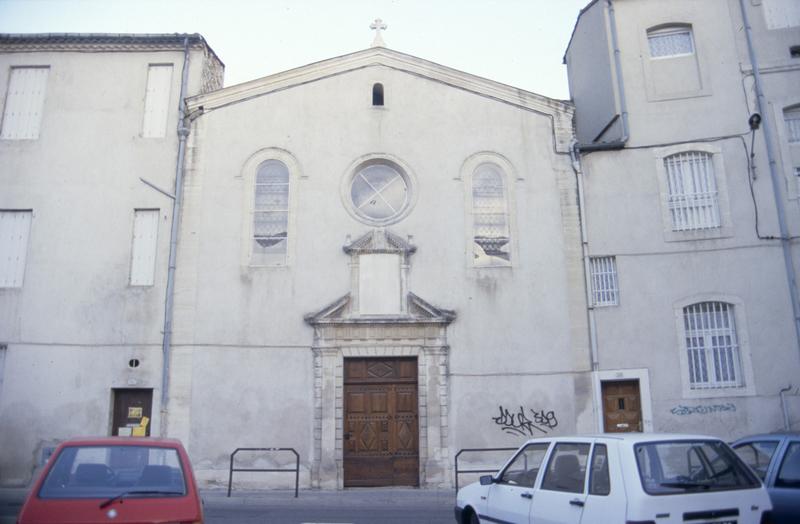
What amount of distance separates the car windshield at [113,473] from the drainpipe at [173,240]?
8470mm

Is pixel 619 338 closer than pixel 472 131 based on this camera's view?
Yes

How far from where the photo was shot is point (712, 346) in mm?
14117

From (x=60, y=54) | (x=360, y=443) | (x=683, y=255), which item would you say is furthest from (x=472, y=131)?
(x=60, y=54)

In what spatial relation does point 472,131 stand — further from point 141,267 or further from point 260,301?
point 141,267

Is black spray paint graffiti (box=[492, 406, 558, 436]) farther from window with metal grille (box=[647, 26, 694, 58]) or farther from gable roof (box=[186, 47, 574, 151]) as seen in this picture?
window with metal grille (box=[647, 26, 694, 58])

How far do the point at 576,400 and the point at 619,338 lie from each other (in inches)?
63.8

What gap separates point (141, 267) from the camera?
48.5 feet

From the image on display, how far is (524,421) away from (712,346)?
4.27 metres

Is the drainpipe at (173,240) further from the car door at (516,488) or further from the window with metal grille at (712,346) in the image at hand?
the window with metal grille at (712,346)

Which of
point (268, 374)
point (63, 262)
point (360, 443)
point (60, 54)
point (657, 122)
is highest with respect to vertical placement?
point (60, 54)

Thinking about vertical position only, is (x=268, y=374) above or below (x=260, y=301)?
below

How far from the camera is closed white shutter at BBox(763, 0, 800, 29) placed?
15438 millimetres

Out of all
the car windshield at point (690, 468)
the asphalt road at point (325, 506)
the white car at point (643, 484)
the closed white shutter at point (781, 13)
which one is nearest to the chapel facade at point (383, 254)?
the closed white shutter at point (781, 13)

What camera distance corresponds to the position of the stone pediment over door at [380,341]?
A: 45.3 feet
